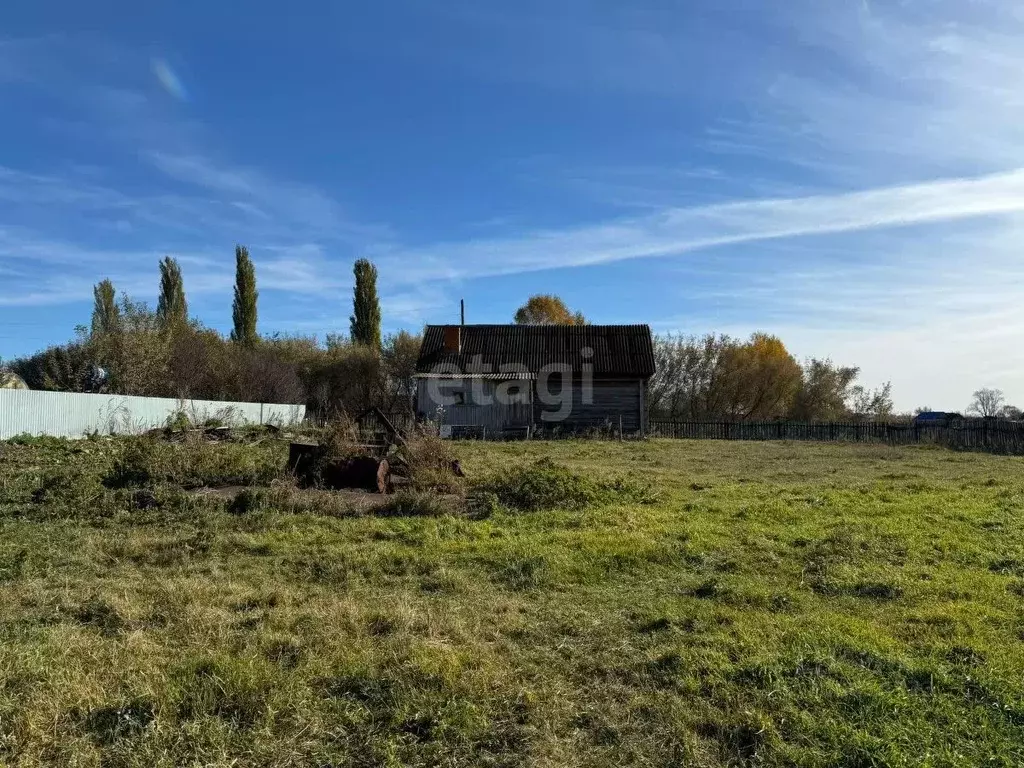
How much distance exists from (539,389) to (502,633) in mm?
25722

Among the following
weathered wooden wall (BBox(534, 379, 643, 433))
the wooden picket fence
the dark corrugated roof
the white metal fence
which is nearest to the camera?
the white metal fence

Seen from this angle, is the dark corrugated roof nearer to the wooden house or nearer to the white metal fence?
the wooden house

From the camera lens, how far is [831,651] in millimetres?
4523

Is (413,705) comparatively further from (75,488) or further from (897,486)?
(897,486)

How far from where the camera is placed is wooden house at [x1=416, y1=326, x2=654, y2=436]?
98.2 feet

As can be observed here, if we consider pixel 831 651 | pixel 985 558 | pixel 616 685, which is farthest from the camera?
pixel 985 558

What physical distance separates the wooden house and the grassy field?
1964cm

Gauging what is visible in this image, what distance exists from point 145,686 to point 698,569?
16.4ft

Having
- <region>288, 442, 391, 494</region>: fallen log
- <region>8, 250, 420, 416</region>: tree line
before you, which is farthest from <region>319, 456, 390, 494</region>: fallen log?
<region>8, 250, 420, 416</region>: tree line

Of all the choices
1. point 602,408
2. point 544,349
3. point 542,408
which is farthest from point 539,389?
point 602,408

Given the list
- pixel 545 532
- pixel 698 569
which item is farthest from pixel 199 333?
pixel 698 569

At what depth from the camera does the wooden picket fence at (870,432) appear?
25.7 m

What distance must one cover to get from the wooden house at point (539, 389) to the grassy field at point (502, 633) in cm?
1964

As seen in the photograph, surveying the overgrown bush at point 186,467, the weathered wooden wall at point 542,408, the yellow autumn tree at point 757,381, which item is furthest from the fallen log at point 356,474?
the yellow autumn tree at point 757,381
